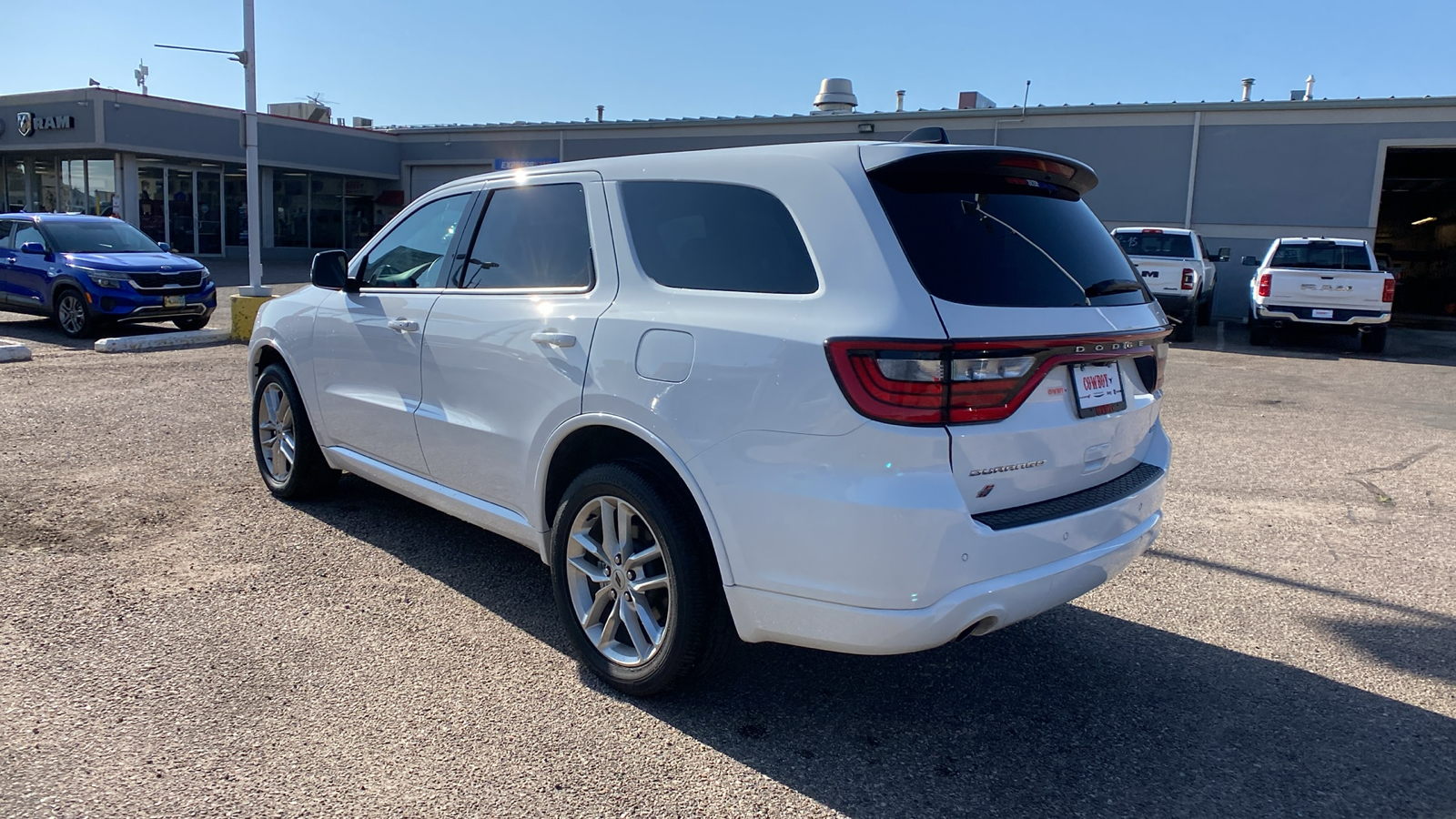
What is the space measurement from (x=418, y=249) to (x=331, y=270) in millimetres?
616

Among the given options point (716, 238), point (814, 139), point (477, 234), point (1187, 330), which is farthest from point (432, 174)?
point (716, 238)

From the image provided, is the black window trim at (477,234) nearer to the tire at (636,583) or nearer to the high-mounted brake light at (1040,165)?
the tire at (636,583)

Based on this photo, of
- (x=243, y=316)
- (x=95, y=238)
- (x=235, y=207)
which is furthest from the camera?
(x=235, y=207)

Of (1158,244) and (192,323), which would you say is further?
(1158,244)

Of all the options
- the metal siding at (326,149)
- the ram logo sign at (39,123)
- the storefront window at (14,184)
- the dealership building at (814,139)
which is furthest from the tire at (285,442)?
the storefront window at (14,184)

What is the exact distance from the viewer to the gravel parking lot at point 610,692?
2.97m

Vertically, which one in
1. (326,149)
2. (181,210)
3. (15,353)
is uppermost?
(326,149)

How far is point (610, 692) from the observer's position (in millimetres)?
3596

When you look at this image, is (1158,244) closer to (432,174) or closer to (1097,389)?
(1097,389)

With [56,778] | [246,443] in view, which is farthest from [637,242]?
[246,443]

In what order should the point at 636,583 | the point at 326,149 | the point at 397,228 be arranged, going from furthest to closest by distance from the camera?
the point at 326,149 → the point at 397,228 → the point at 636,583

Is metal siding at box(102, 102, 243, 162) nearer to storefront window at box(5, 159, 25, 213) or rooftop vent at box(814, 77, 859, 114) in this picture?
storefront window at box(5, 159, 25, 213)

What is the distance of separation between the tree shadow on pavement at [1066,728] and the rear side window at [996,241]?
4.65 feet

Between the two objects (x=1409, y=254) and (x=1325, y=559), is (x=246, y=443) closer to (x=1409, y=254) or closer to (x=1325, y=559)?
(x=1325, y=559)
